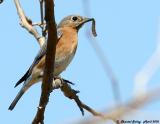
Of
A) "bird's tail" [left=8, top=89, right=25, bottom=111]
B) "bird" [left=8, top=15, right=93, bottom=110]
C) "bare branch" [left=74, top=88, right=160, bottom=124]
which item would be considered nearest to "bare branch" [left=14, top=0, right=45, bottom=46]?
"bird" [left=8, top=15, right=93, bottom=110]

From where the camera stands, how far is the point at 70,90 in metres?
4.96

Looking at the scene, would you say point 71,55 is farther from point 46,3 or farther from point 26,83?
point 46,3

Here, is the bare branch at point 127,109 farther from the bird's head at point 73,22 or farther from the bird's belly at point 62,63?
the bird's head at point 73,22

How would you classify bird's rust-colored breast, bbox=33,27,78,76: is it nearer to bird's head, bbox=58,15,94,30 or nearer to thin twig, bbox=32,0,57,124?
bird's head, bbox=58,15,94,30

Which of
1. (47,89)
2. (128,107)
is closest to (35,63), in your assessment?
(47,89)

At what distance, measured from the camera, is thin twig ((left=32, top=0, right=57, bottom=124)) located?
3395mm

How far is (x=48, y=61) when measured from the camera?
3879 mm

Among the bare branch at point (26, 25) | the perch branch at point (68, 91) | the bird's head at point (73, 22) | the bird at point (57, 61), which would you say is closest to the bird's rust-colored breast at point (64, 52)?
the bird at point (57, 61)

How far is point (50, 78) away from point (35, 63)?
3.21 metres

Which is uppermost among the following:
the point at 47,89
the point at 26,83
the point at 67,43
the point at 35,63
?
the point at 67,43

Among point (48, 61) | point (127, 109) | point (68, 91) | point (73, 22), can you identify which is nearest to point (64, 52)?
point (73, 22)

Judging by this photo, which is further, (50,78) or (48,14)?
(50,78)

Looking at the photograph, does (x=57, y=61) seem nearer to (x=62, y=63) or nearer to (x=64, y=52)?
(x=62, y=63)

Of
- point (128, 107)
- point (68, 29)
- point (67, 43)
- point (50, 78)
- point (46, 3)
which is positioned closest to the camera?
point (128, 107)
